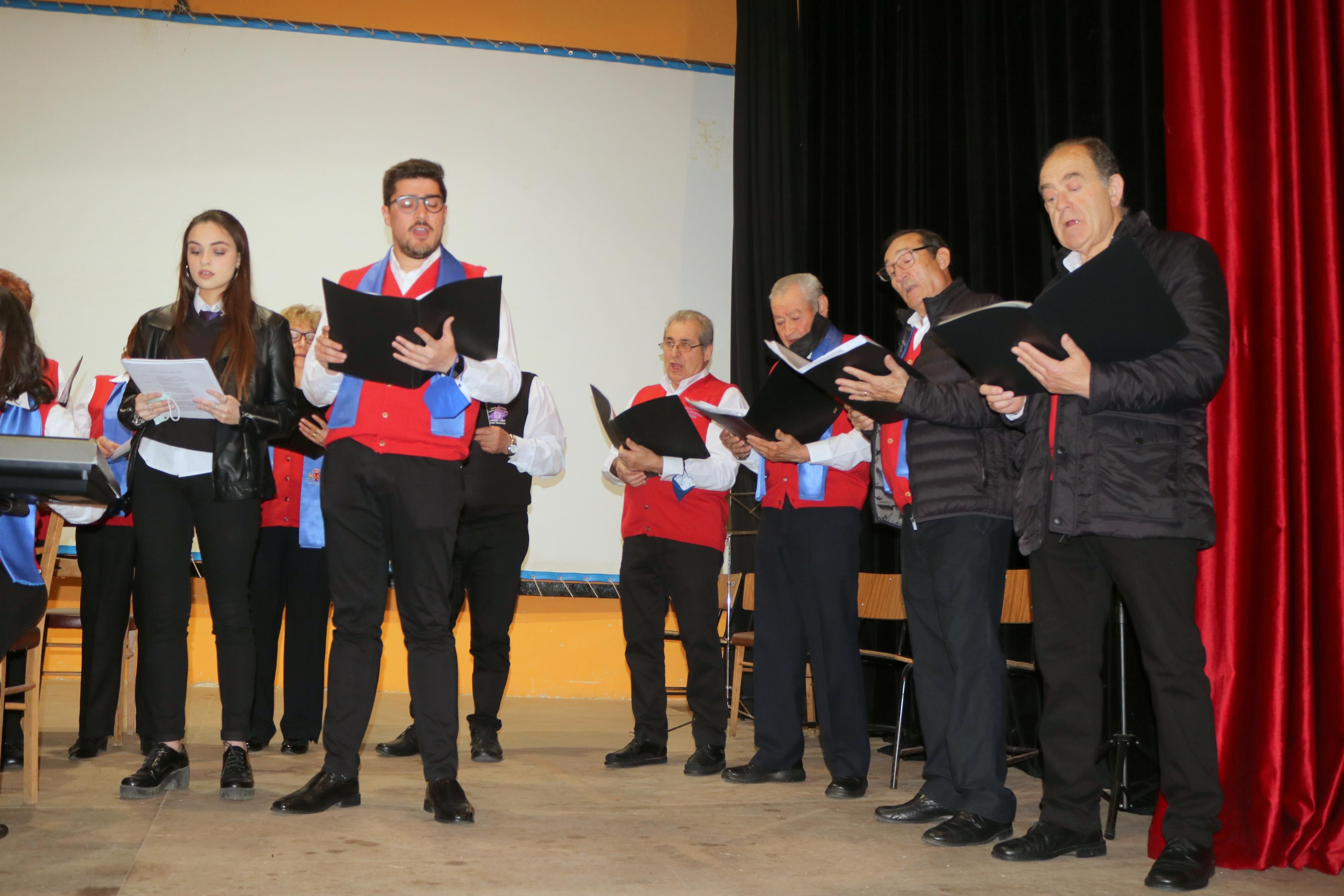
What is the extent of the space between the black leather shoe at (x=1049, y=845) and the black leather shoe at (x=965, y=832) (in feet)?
0.35

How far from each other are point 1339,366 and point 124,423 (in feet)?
9.26

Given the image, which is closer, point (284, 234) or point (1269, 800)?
point (1269, 800)

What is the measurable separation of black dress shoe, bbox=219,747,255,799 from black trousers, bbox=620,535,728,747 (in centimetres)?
133

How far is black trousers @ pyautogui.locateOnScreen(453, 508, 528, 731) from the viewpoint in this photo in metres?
3.79

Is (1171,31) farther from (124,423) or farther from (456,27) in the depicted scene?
(456,27)

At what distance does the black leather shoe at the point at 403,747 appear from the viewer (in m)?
3.65

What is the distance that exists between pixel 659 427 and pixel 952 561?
1.07m

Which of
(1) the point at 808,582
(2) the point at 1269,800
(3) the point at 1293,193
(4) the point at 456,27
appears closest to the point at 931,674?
(1) the point at 808,582

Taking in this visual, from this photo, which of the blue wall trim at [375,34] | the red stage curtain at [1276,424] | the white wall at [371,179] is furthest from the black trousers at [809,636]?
the blue wall trim at [375,34]

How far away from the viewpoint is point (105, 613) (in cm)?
355

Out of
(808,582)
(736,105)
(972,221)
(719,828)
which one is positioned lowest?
(719,828)

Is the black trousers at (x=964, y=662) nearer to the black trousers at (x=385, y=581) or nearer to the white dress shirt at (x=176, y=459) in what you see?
the black trousers at (x=385, y=581)

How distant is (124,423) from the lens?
274 cm

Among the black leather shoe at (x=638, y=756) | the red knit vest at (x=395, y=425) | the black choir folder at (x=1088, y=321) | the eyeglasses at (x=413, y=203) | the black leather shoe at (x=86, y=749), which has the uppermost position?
the eyeglasses at (x=413, y=203)
